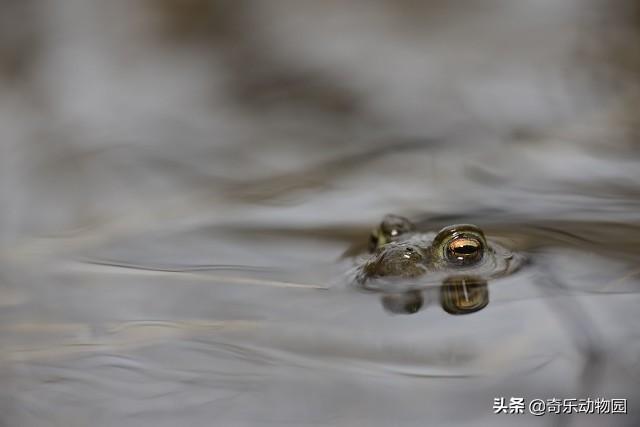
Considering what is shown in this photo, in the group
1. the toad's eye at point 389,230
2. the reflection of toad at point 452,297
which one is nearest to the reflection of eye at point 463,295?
the reflection of toad at point 452,297

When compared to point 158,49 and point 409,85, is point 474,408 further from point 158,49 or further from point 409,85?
point 158,49

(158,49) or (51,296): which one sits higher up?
(158,49)

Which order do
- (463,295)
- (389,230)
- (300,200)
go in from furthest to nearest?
(300,200) → (389,230) → (463,295)

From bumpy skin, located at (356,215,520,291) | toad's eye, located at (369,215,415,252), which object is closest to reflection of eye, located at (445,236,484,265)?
bumpy skin, located at (356,215,520,291)

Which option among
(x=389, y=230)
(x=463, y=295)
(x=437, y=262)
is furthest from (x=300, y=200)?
(x=463, y=295)

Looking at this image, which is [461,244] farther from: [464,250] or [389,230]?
[389,230]

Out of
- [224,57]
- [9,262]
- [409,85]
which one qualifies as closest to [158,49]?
[224,57]

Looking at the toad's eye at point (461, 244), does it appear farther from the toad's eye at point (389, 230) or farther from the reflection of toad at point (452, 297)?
the toad's eye at point (389, 230)

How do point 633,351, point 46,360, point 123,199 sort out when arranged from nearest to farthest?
point 633,351 → point 46,360 → point 123,199
